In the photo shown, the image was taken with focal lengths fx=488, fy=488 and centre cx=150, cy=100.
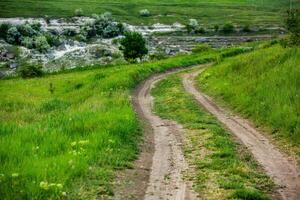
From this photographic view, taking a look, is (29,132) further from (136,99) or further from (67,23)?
(67,23)

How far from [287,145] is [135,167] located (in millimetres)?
7240

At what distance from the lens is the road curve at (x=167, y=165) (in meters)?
13.9

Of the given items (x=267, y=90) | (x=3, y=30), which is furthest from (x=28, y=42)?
(x=267, y=90)

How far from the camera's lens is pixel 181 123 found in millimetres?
25750

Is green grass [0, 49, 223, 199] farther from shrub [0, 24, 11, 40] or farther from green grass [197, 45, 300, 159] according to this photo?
shrub [0, 24, 11, 40]

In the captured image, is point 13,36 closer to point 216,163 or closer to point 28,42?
point 28,42

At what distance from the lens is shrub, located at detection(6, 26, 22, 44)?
121281mm

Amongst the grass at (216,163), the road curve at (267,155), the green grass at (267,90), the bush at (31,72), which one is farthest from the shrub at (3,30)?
the grass at (216,163)

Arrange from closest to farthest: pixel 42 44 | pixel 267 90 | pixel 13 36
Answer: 1. pixel 267 90
2. pixel 42 44
3. pixel 13 36

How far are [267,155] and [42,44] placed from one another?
97.7 metres

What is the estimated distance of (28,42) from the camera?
11569cm

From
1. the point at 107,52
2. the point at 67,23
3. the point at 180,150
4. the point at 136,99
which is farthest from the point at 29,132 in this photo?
the point at 67,23

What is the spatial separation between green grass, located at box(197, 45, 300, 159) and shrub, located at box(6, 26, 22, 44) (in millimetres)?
86495

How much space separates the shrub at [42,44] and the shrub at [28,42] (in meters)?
1.56
